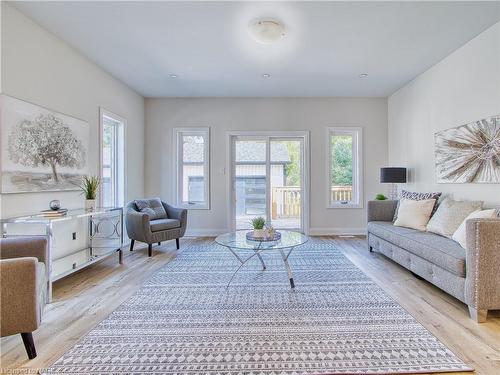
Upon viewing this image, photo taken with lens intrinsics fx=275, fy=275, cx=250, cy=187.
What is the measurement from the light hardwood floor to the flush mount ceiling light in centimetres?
289

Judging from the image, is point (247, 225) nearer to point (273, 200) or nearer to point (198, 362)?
point (273, 200)

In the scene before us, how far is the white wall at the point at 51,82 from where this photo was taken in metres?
2.59

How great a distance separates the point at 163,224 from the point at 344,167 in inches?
145

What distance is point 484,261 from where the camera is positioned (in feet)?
6.88

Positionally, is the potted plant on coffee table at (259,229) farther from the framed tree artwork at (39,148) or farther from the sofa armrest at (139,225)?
the framed tree artwork at (39,148)

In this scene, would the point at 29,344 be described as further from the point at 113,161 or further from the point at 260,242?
the point at 113,161

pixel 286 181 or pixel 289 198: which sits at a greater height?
pixel 286 181

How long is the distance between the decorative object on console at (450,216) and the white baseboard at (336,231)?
2220mm

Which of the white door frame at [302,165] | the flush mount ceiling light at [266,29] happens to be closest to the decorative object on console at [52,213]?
the flush mount ceiling light at [266,29]

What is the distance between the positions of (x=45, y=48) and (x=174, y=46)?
138 centimetres

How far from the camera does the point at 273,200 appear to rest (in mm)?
5699

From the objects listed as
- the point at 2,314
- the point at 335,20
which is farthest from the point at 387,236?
the point at 2,314

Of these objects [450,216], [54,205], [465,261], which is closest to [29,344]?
[54,205]

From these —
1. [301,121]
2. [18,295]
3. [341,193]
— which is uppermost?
[301,121]
